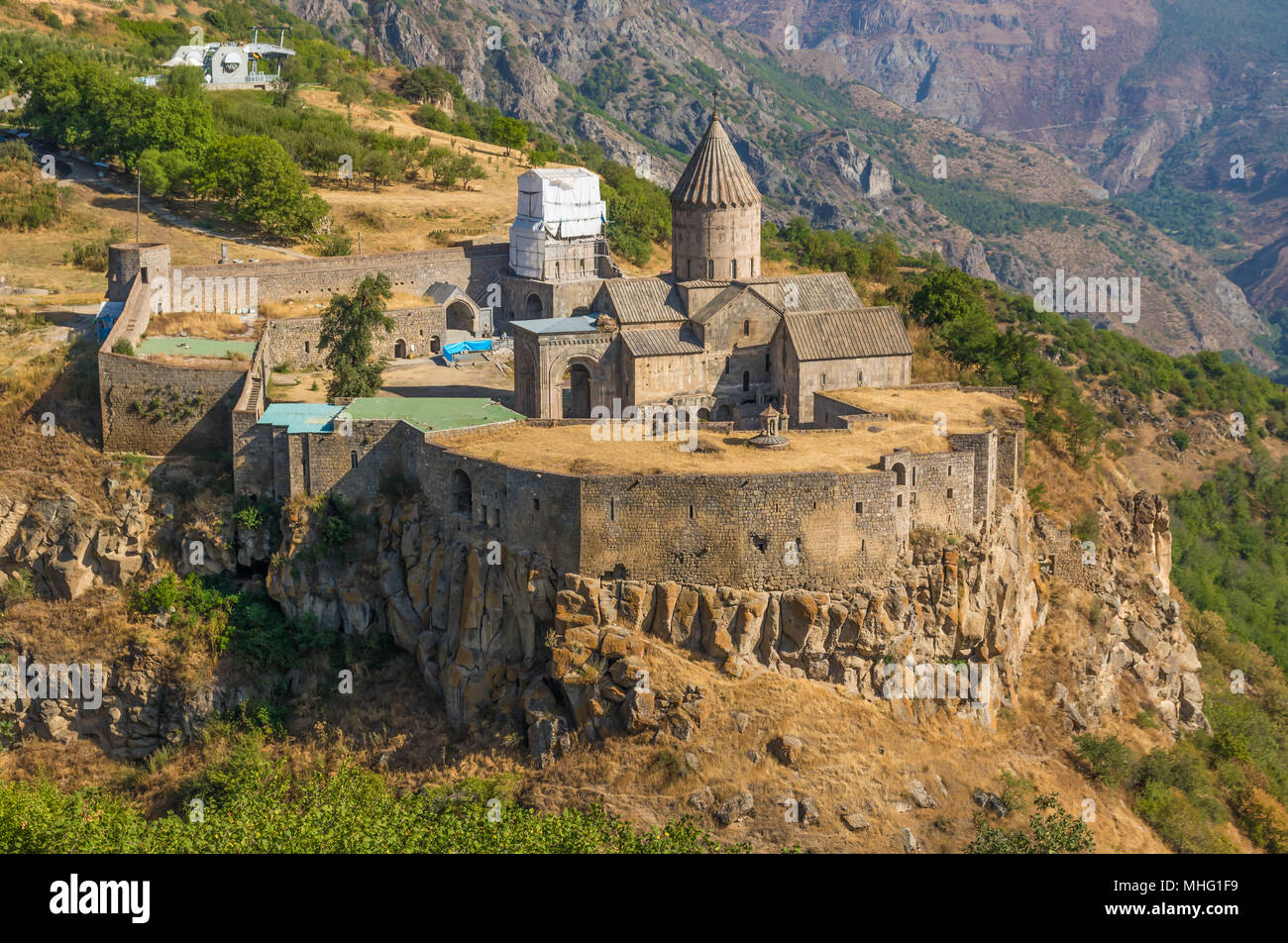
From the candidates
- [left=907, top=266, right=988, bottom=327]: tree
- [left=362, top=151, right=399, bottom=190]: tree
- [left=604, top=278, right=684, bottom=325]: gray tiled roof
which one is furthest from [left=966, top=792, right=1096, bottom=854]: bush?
[left=362, top=151, right=399, bottom=190]: tree

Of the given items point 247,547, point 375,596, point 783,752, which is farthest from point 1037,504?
point 247,547

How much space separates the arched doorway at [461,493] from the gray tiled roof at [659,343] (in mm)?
9515

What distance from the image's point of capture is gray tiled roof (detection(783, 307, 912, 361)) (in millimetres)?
52125

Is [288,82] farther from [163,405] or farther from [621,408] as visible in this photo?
[621,408]

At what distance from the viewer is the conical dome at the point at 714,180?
5603cm

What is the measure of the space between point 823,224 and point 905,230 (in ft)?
44.8

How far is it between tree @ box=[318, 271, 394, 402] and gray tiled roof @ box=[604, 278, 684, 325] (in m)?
7.83

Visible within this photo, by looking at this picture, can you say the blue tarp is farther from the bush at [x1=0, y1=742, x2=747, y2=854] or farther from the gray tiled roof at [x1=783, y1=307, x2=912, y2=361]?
the bush at [x1=0, y1=742, x2=747, y2=854]

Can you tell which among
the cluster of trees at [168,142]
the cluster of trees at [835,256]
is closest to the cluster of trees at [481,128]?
the cluster of trees at [168,142]

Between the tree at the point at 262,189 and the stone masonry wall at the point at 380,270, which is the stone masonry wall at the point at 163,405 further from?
the tree at the point at 262,189

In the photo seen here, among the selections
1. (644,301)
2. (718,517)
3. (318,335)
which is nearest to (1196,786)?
(718,517)
